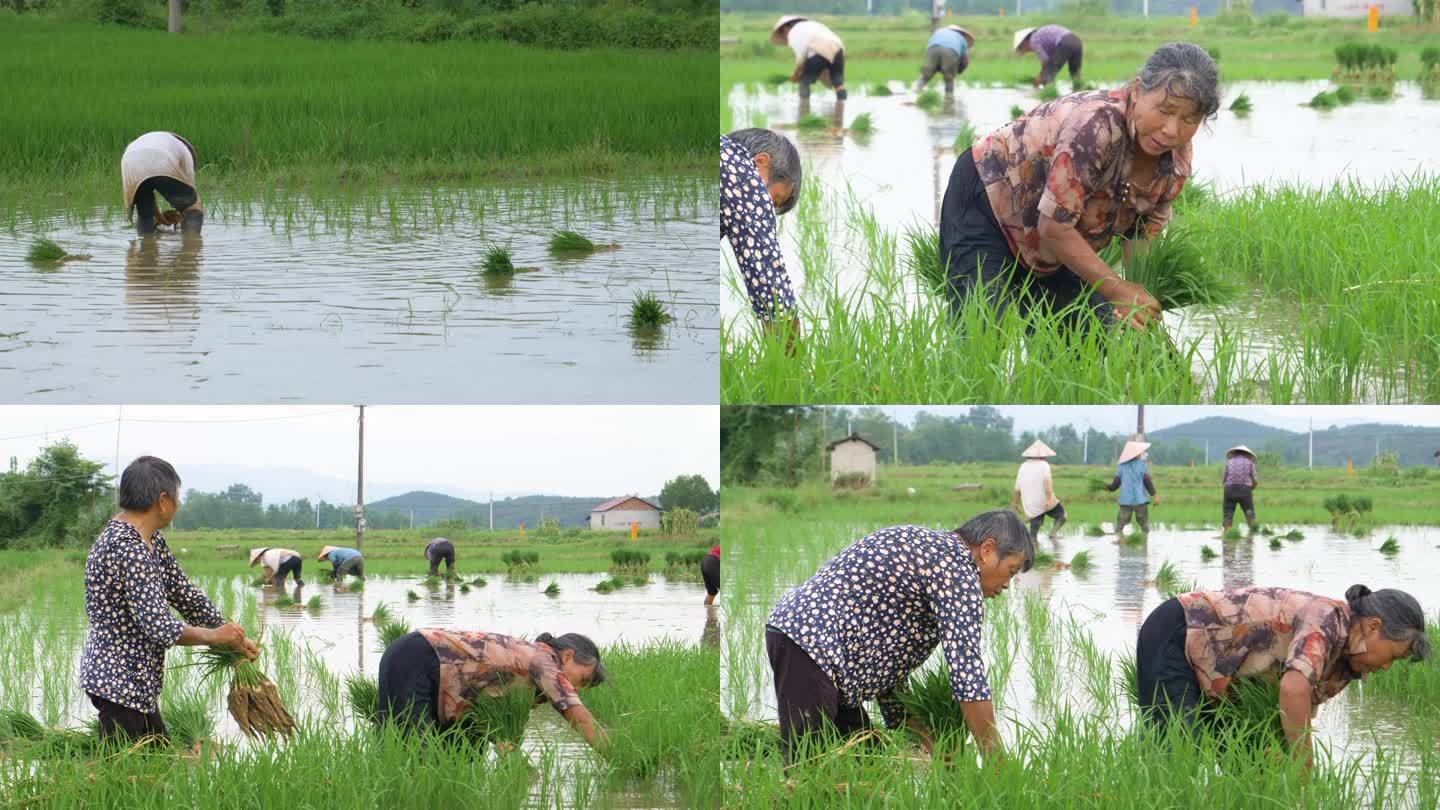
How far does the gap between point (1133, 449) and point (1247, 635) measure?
1354 millimetres

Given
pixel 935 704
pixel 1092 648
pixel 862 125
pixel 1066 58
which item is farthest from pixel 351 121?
pixel 935 704

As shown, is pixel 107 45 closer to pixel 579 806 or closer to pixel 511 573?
pixel 511 573

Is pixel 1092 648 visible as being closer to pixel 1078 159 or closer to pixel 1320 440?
pixel 1320 440

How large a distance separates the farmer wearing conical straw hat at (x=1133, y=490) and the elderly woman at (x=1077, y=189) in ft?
3.32

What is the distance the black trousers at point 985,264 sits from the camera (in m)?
4.47

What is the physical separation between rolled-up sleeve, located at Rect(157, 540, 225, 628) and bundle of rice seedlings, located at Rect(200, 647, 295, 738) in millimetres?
125

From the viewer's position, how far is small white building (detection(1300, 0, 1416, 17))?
86.5 feet

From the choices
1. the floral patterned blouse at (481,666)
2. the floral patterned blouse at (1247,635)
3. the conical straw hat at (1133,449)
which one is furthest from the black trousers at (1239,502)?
the floral patterned blouse at (481,666)

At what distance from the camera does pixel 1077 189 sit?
13.6ft

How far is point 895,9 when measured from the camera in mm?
30141

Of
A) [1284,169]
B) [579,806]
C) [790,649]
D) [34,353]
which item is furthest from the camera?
[1284,169]

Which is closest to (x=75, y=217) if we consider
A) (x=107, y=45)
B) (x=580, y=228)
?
(x=580, y=228)

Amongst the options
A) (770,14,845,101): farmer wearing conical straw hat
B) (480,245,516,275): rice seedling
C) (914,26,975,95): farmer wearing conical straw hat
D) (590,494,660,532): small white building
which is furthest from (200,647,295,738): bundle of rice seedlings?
(914,26,975,95): farmer wearing conical straw hat

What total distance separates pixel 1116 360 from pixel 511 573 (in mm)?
6310
